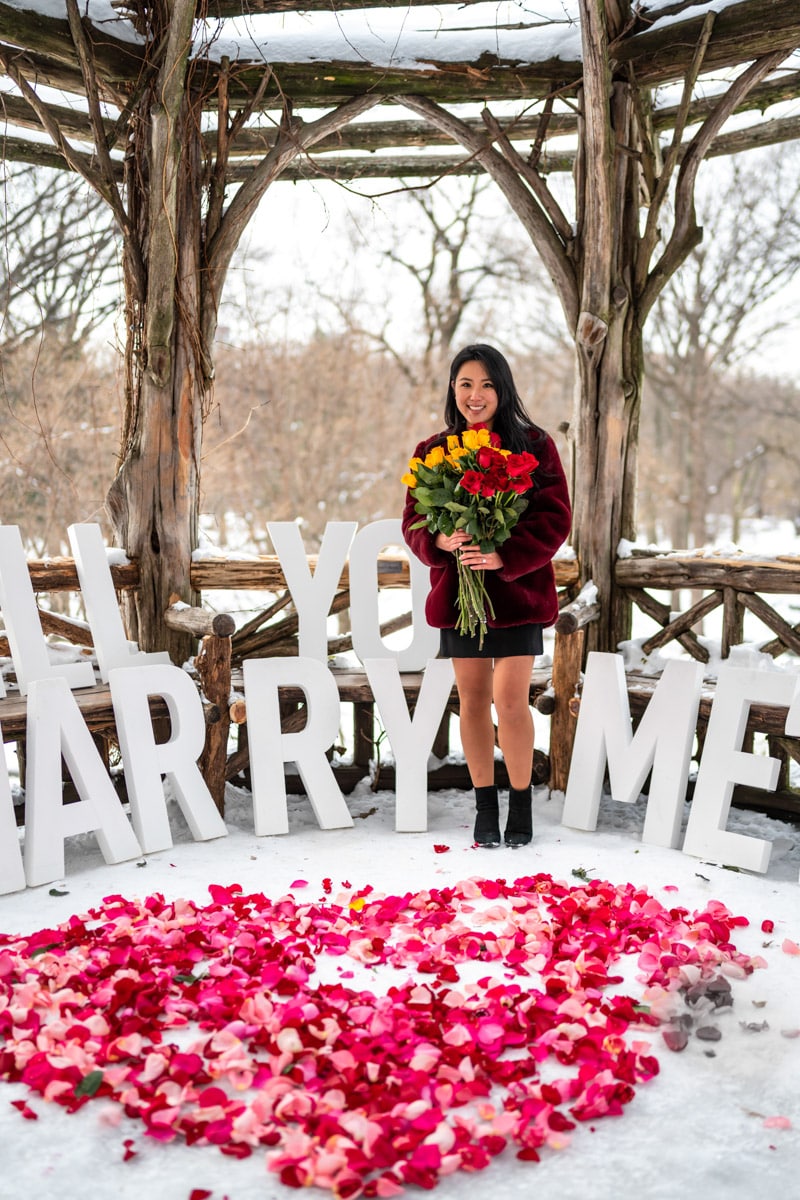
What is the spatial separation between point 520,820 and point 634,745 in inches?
20.5

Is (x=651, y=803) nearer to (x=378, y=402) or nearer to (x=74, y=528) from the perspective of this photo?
(x=74, y=528)

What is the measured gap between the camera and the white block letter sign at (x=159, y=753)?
12.0ft

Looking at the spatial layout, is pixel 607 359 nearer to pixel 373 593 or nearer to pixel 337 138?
pixel 373 593

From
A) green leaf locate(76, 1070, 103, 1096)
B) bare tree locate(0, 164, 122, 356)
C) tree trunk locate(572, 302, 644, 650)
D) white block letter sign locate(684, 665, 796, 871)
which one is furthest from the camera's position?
bare tree locate(0, 164, 122, 356)

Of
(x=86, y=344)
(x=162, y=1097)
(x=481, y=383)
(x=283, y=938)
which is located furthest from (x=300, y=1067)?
(x=86, y=344)

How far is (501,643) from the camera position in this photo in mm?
3598

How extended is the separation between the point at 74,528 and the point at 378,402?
24.1ft

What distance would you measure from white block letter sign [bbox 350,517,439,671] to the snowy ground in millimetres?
857

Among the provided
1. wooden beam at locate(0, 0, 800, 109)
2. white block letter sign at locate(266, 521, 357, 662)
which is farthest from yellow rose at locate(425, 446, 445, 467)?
wooden beam at locate(0, 0, 800, 109)

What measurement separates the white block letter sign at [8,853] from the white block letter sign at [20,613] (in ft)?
1.79

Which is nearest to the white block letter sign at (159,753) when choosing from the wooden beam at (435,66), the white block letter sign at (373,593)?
the white block letter sign at (373,593)

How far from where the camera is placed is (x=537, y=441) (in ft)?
12.0

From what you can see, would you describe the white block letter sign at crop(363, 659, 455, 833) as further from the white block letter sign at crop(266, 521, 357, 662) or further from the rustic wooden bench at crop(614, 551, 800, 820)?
the rustic wooden bench at crop(614, 551, 800, 820)

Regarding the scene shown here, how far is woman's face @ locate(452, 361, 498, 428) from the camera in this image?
3.51 m
